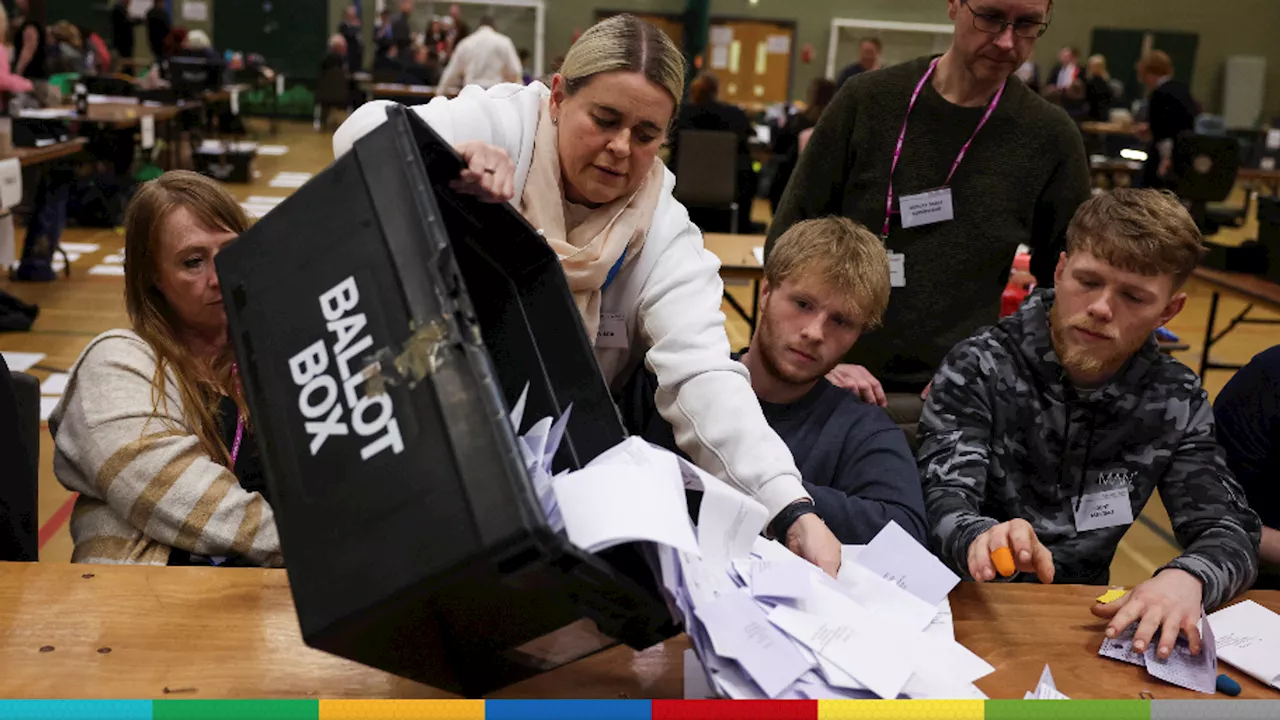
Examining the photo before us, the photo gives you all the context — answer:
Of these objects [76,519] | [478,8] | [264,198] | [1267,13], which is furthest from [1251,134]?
[76,519]

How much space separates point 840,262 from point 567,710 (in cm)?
116

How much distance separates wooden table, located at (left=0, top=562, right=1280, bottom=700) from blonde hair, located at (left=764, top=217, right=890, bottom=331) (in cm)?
70

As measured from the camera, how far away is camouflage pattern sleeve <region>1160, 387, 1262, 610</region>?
1554 millimetres

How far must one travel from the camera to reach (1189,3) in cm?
1778

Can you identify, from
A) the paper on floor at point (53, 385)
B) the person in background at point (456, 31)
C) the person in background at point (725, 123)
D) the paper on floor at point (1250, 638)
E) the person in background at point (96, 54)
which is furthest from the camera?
the person in background at point (456, 31)

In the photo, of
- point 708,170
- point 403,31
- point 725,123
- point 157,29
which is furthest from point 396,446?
point 403,31

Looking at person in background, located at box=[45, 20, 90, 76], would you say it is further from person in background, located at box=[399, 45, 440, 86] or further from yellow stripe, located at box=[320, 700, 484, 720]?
yellow stripe, located at box=[320, 700, 484, 720]

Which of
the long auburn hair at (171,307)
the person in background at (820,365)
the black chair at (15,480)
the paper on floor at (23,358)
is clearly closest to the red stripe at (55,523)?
the paper on floor at (23,358)

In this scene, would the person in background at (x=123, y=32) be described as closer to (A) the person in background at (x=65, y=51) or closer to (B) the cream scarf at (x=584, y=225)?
(A) the person in background at (x=65, y=51)

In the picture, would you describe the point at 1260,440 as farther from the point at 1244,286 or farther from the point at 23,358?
the point at 23,358

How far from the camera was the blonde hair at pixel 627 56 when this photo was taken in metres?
1.50

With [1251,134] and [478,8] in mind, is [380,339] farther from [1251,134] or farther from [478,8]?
[1251,134]

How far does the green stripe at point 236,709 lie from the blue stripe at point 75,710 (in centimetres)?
2

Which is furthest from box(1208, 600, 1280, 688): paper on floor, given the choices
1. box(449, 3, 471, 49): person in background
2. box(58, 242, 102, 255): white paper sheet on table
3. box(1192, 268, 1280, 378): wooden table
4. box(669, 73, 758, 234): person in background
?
box(449, 3, 471, 49): person in background
